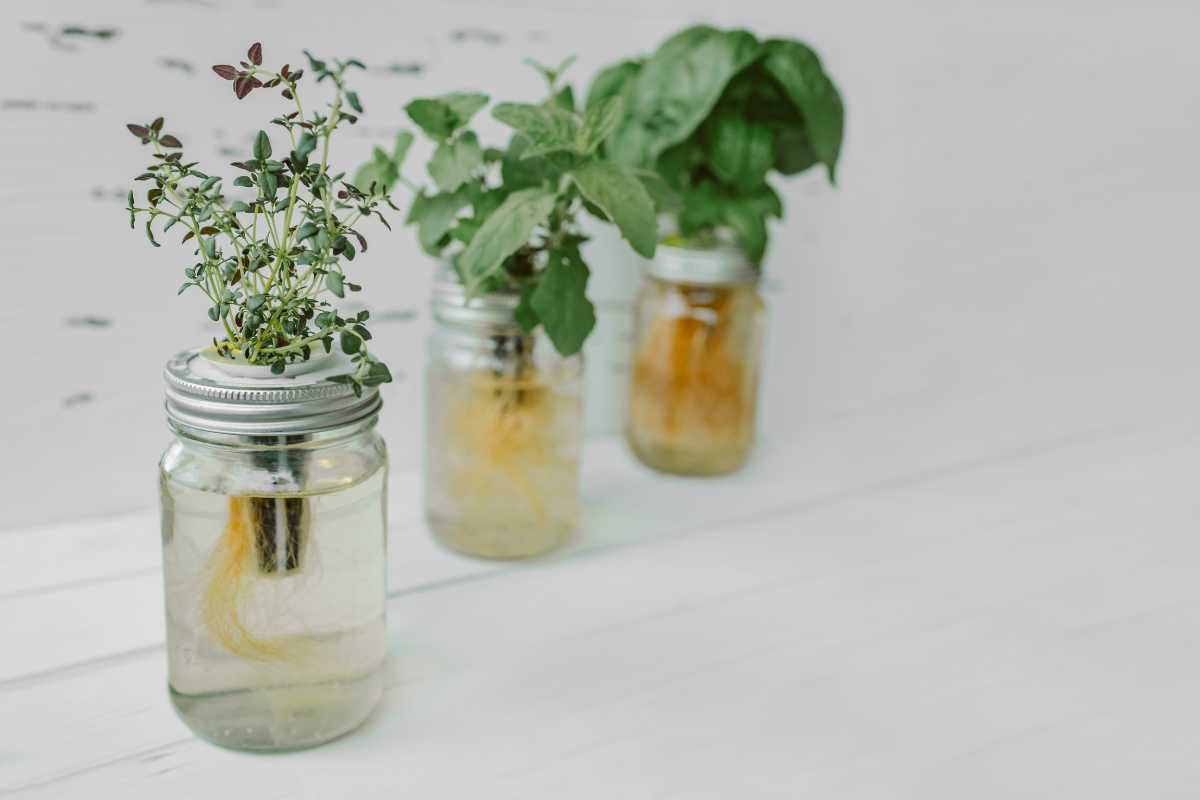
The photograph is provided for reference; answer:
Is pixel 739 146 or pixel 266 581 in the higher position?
pixel 739 146

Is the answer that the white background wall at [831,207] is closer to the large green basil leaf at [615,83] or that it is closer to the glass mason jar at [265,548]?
the large green basil leaf at [615,83]

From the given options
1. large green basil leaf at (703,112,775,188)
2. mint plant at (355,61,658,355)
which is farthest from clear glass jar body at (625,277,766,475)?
mint plant at (355,61,658,355)

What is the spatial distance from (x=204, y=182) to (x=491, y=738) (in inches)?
15.3

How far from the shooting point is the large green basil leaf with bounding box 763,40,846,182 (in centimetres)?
99

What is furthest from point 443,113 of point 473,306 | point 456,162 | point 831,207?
point 831,207

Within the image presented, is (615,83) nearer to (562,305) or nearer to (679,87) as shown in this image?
(679,87)

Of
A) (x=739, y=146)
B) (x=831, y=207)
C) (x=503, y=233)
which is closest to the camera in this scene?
(x=503, y=233)

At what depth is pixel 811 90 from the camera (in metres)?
1.00

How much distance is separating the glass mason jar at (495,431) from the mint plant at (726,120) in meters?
0.20

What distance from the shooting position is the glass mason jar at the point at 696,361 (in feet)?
3.59

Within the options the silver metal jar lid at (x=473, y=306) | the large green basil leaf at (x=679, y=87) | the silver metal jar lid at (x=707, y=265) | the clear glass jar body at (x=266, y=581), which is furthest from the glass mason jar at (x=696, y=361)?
the clear glass jar body at (x=266, y=581)

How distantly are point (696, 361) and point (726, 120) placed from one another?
241 millimetres

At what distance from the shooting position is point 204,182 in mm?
639

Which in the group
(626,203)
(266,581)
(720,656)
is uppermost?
(626,203)
